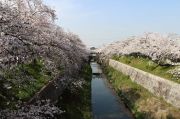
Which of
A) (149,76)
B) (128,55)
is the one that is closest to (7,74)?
(149,76)

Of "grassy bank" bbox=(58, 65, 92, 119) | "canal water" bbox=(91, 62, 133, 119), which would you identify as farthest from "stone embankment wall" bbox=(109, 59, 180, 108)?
"grassy bank" bbox=(58, 65, 92, 119)

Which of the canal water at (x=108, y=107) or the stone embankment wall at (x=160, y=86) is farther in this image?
the canal water at (x=108, y=107)

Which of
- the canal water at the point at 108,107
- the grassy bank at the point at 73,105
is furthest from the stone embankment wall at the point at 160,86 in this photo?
the grassy bank at the point at 73,105

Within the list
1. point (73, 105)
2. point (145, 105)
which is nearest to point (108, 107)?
point (145, 105)

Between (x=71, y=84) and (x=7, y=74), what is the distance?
524 inches

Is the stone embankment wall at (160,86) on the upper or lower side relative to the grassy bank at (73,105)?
upper

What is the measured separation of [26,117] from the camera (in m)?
12.0

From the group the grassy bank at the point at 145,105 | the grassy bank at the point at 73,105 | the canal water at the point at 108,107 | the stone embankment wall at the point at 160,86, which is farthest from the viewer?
the canal water at the point at 108,107

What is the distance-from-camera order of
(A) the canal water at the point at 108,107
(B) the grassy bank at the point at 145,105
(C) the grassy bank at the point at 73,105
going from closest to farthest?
(B) the grassy bank at the point at 145,105, (C) the grassy bank at the point at 73,105, (A) the canal water at the point at 108,107

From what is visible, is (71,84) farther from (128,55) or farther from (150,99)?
(128,55)

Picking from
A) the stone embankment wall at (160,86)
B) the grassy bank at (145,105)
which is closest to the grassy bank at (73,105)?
the grassy bank at (145,105)

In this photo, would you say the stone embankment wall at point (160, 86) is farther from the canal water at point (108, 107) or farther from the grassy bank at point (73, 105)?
the grassy bank at point (73, 105)

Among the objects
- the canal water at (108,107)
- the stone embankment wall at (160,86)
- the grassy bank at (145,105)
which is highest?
the stone embankment wall at (160,86)

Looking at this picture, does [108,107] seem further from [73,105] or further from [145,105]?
[73,105]
